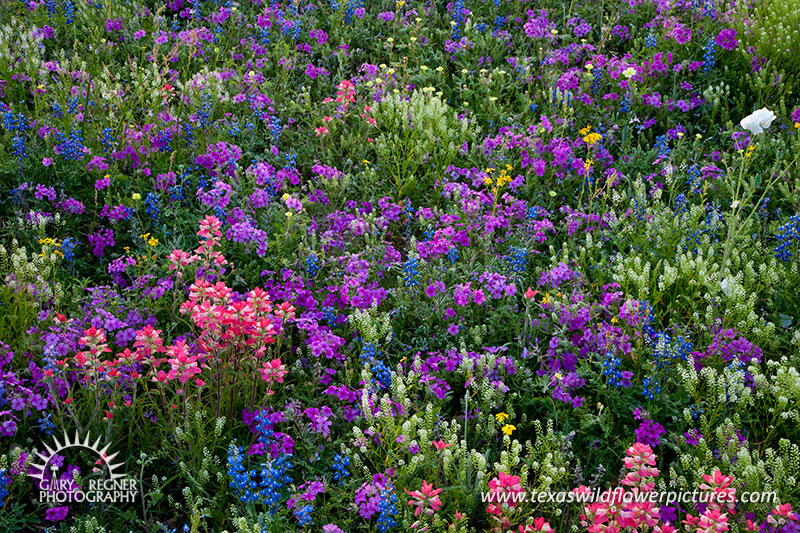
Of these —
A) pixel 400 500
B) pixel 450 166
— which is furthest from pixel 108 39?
pixel 400 500

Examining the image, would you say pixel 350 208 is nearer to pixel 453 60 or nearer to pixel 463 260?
pixel 463 260

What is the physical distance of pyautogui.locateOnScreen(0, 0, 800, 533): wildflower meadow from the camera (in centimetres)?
310

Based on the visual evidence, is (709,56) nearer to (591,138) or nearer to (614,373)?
(591,138)

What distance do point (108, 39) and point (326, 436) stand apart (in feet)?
15.2

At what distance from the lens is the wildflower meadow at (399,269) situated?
10.2 ft

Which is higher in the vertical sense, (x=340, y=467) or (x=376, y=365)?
(x=376, y=365)

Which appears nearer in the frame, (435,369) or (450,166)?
(435,369)

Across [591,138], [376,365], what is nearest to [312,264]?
[376,365]

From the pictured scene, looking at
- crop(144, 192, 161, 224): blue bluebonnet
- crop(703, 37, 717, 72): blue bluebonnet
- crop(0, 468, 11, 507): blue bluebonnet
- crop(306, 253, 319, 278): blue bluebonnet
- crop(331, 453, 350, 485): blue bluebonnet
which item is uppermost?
crop(703, 37, 717, 72): blue bluebonnet

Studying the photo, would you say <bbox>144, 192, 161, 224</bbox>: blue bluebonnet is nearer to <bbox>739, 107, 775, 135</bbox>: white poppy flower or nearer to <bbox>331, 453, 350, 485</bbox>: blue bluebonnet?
<bbox>331, 453, 350, 485</bbox>: blue bluebonnet

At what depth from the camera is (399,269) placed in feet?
14.2

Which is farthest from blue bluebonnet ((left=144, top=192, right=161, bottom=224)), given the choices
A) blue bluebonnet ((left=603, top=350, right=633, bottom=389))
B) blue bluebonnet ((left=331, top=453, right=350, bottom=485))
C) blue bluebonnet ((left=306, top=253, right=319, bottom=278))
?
blue bluebonnet ((left=603, top=350, right=633, bottom=389))

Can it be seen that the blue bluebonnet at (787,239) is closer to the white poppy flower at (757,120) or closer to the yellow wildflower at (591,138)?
the white poppy flower at (757,120)

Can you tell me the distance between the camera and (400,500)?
10.0ft
